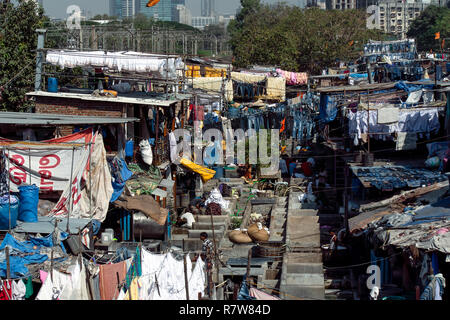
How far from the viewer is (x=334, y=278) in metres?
16.5

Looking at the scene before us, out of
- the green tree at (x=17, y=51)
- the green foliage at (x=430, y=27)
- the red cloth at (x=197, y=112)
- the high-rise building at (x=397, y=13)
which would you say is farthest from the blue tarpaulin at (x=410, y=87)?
the high-rise building at (x=397, y=13)

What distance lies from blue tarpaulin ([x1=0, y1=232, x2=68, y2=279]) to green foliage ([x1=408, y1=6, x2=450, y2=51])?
70.2 meters

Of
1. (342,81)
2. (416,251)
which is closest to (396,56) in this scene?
Answer: (342,81)

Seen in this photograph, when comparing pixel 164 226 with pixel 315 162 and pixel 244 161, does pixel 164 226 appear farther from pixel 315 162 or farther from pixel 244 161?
pixel 315 162

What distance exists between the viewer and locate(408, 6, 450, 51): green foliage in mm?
78950

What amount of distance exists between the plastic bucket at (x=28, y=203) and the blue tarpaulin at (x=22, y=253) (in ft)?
3.28

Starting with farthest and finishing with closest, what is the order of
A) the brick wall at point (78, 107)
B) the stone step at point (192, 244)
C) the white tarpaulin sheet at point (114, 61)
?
the white tarpaulin sheet at point (114, 61) → the stone step at point (192, 244) → the brick wall at point (78, 107)

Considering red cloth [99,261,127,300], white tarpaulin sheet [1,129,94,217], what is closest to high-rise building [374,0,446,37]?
white tarpaulin sheet [1,129,94,217]

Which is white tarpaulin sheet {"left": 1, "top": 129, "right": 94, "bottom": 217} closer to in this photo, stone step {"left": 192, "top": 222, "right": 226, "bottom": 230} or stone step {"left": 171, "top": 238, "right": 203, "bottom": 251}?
stone step {"left": 171, "top": 238, "right": 203, "bottom": 251}

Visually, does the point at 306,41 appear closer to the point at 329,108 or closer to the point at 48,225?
the point at 329,108

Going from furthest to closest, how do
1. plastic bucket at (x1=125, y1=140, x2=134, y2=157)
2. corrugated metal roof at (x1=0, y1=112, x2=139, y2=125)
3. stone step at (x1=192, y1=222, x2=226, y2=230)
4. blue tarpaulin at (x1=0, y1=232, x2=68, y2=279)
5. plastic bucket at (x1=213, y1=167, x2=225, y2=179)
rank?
plastic bucket at (x1=213, y1=167, x2=225, y2=179)
stone step at (x1=192, y1=222, x2=226, y2=230)
plastic bucket at (x1=125, y1=140, x2=134, y2=157)
corrugated metal roof at (x1=0, y1=112, x2=139, y2=125)
blue tarpaulin at (x1=0, y1=232, x2=68, y2=279)

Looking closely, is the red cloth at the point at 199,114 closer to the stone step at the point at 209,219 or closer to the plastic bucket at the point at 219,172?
the plastic bucket at the point at 219,172

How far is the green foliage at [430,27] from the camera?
78950 millimetres
